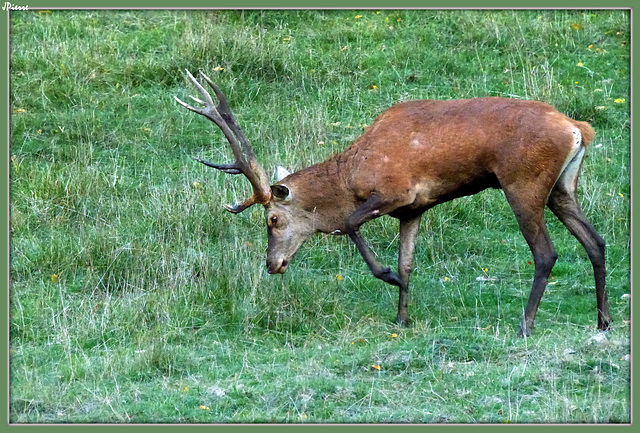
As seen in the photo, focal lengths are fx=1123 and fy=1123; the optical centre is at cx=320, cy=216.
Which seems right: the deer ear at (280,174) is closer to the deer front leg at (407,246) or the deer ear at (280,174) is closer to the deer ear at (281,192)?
the deer ear at (281,192)

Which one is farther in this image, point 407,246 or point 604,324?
point 407,246

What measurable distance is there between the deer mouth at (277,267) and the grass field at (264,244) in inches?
5.3

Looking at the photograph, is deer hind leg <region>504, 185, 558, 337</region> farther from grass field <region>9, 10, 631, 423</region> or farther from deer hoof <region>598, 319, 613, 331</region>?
deer hoof <region>598, 319, 613, 331</region>

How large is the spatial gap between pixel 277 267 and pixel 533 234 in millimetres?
2091

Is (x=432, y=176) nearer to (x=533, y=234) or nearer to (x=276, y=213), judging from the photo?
(x=533, y=234)

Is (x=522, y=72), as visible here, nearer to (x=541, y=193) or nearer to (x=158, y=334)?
(x=541, y=193)

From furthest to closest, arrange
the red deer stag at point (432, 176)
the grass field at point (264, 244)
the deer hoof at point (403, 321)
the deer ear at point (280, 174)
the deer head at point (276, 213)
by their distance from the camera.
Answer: the deer ear at point (280, 174) → the deer head at point (276, 213) → the deer hoof at point (403, 321) → the red deer stag at point (432, 176) → the grass field at point (264, 244)

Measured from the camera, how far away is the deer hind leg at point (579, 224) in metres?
8.66

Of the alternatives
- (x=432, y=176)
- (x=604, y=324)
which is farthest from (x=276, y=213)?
(x=604, y=324)

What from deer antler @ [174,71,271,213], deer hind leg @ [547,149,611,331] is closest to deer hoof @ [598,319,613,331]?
deer hind leg @ [547,149,611,331]

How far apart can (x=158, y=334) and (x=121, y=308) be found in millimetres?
626

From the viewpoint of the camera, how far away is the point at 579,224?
8812 mm

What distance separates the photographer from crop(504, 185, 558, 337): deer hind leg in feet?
27.7

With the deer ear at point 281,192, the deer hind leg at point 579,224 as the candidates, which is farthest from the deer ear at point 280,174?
the deer hind leg at point 579,224
